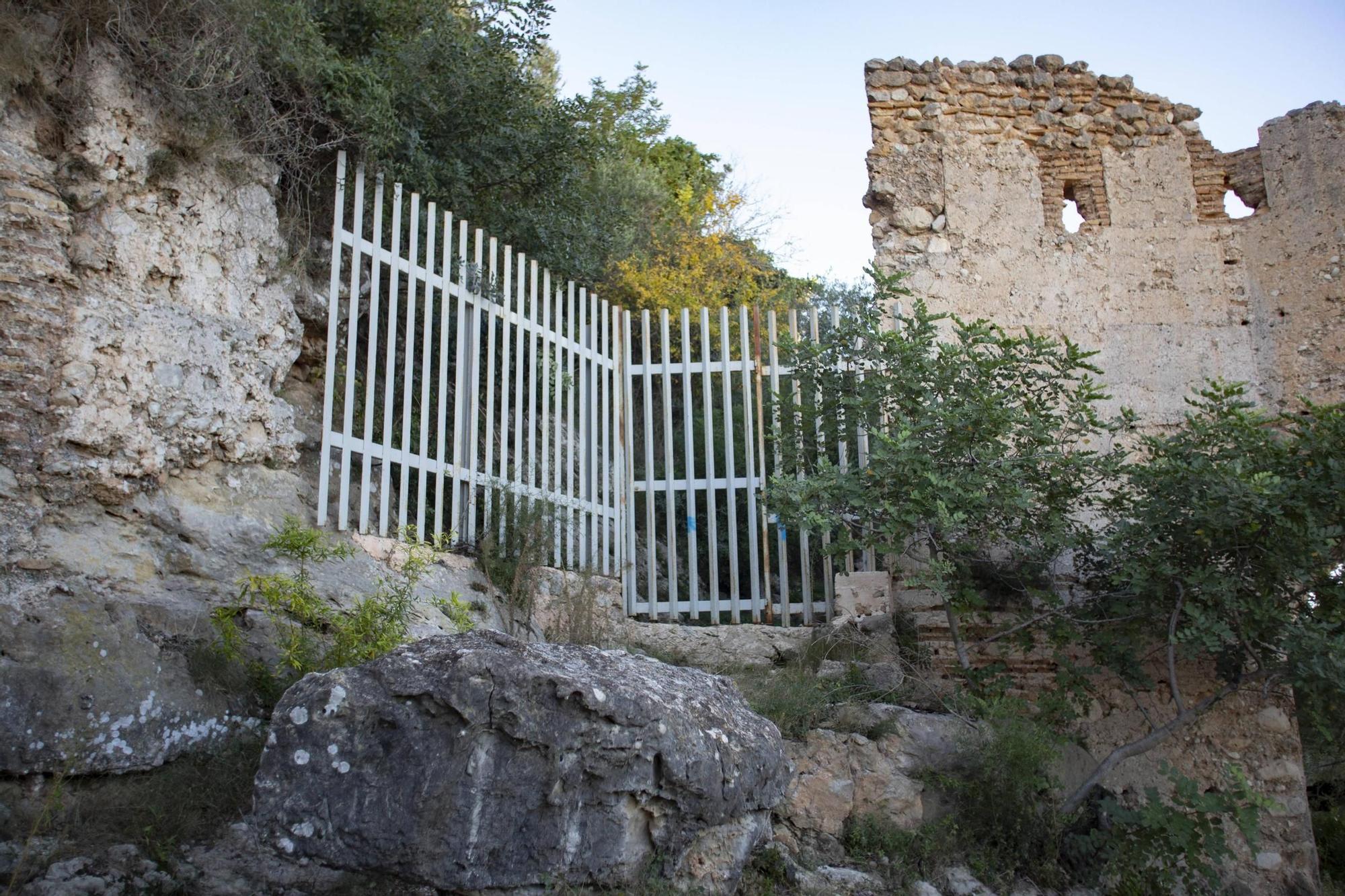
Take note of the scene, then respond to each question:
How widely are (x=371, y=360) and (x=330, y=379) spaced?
0.85ft

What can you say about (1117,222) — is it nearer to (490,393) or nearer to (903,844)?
(490,393)

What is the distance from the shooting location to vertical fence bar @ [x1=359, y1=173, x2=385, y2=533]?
536cm

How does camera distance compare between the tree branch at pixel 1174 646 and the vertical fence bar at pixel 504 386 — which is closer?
the tree branch at pixel 1174 646

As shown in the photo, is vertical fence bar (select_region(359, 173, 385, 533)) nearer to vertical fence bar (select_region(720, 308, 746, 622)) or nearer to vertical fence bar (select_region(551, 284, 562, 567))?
vertical fence bar (select_region(551, 284, 562, 567))

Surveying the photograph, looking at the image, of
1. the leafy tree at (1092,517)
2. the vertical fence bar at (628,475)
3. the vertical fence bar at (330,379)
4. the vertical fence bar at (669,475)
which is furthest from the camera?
the vertical fence bar at (628,475)

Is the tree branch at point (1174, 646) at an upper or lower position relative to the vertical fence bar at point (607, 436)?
lower

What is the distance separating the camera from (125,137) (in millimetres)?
4828

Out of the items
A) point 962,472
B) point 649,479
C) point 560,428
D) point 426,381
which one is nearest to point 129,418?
point 426,381

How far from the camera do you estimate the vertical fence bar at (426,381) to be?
555cm

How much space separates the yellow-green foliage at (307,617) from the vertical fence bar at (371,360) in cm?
38

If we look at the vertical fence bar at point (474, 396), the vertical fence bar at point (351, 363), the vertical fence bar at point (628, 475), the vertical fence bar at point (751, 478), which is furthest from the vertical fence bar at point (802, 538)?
the vertical fence bar at point (351, 363)

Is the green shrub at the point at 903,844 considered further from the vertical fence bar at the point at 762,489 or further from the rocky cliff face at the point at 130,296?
the rocky cliff face at the point at 130,296

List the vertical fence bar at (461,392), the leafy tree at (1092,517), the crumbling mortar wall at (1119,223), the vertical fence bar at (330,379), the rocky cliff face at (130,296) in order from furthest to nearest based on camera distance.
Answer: the crumbling mortar wall at (1119,223) → the vertical fence bar at (461,392) → the vertical fence bar at (330,379) → the leafy tree at (1092,517) → the rocky cliff face at (130,296)

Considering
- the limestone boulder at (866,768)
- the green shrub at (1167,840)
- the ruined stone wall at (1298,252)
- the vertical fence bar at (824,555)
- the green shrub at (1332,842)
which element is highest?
the ruined stone wall at (1298,252)
